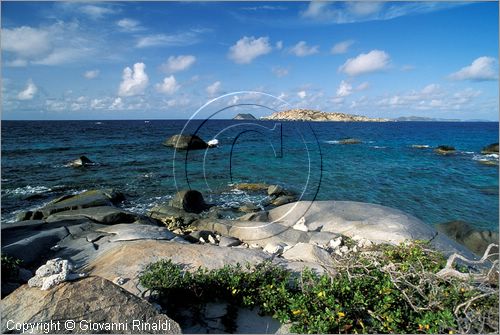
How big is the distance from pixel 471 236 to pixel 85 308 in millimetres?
14800

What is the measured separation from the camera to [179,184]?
82.9ft

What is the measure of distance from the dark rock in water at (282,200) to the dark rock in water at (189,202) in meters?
3.87

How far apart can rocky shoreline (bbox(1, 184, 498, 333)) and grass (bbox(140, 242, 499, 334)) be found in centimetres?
42

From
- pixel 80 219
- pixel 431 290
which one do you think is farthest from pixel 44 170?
pixel 431 290

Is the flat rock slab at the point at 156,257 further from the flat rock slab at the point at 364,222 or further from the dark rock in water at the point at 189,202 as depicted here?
the dark rock in water at the point at 189,202

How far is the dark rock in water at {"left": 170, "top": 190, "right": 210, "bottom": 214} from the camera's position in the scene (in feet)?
59.0

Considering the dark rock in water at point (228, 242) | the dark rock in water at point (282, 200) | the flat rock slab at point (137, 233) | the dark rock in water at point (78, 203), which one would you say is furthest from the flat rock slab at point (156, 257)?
the dark rock in water at point (282, 200)

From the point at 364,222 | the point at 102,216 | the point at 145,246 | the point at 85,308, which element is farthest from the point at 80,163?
the point at 85,308

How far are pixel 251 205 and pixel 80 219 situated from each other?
342 inches

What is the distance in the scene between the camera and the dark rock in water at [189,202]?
18.0 meters

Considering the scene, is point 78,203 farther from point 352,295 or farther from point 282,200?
point 352,295

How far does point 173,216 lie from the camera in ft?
53.8

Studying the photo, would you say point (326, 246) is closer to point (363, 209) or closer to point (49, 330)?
point (363, 209)

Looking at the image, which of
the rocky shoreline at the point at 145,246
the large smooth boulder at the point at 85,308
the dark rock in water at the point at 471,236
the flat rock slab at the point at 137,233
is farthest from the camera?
the dark rock in water at the point at 471,236
